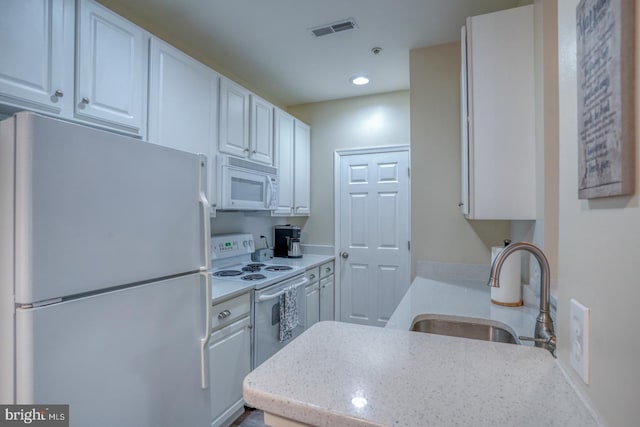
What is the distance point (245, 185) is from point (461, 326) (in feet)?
5.96

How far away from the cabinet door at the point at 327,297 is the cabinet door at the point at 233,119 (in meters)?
1.56

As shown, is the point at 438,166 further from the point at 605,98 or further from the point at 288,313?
the point at 605,98

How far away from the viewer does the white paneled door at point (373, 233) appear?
330 cm

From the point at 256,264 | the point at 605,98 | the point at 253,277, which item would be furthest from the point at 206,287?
the point at 605,98

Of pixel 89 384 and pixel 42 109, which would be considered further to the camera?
pixel 42 109

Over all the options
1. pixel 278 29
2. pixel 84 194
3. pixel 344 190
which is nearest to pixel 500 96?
pixel 278 29

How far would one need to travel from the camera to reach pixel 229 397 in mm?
1987

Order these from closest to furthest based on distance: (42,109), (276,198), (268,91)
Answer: (42,109) → (276,198) → (268,91)

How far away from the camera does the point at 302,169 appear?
3.52m

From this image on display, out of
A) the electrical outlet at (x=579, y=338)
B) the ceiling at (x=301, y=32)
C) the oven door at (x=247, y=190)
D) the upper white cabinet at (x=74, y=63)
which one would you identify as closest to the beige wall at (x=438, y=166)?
the ceiling at (x=301, y=32)

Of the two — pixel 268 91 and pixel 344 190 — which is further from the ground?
pixel 268 91

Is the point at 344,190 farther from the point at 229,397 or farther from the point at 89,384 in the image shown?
the point at 89,384

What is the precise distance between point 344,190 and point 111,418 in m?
2.79

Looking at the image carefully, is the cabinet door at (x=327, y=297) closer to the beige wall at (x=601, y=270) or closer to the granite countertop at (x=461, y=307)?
the granite countertop at (x=461, y=307)
